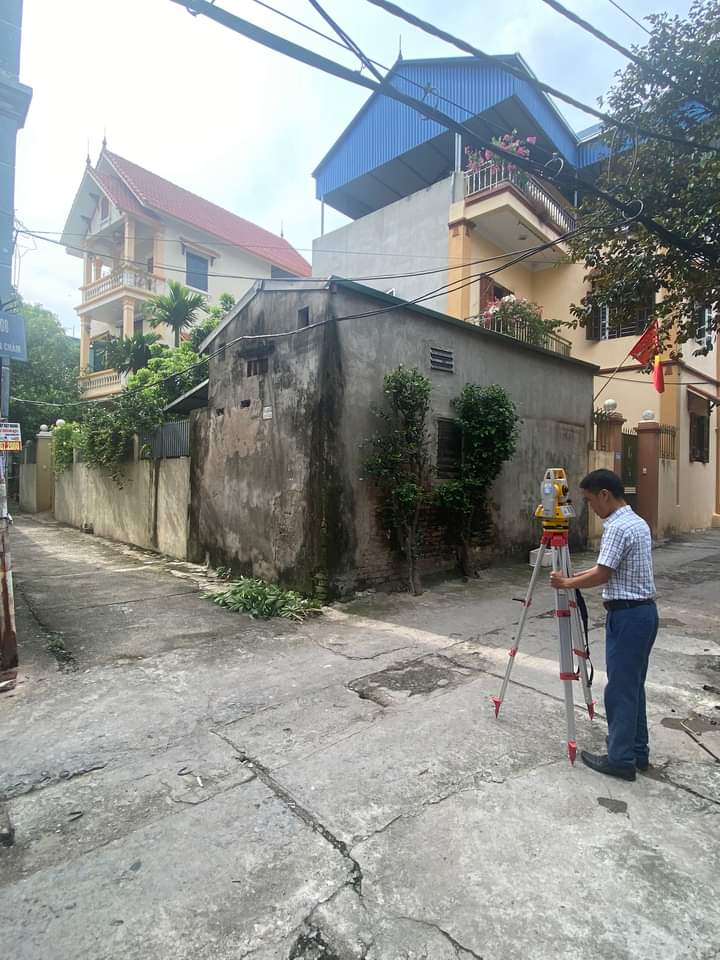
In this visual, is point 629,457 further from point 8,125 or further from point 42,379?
point 42,379

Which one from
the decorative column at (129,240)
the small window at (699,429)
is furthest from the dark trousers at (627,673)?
the decorative column at (129,240)

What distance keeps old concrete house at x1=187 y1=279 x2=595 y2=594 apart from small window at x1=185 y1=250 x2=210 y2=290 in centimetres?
1335

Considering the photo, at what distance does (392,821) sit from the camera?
2402 millimetres

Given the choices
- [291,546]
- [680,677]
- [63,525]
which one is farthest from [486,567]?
[63,525]

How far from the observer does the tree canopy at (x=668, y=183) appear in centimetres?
571

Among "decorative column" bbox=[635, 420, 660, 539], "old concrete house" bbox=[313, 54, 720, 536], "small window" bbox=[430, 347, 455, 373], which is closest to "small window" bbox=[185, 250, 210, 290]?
"old concrete house" bbox=[313, 54, 720, 536]

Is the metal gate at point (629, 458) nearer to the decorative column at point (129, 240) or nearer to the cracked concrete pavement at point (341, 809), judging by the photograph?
the cracked concrete pavement at point (341, 809)

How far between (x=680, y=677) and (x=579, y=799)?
230 cm

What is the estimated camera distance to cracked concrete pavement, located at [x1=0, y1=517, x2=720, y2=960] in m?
1.81

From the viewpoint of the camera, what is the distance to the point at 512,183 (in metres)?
12.1

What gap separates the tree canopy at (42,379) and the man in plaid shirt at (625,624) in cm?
1753

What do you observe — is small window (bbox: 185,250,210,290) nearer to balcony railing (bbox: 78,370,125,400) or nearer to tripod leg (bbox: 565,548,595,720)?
balcony railing (bbox: 78,370,125,400)

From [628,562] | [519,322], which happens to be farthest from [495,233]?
[628,562]

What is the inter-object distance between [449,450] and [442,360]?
1347 mm
